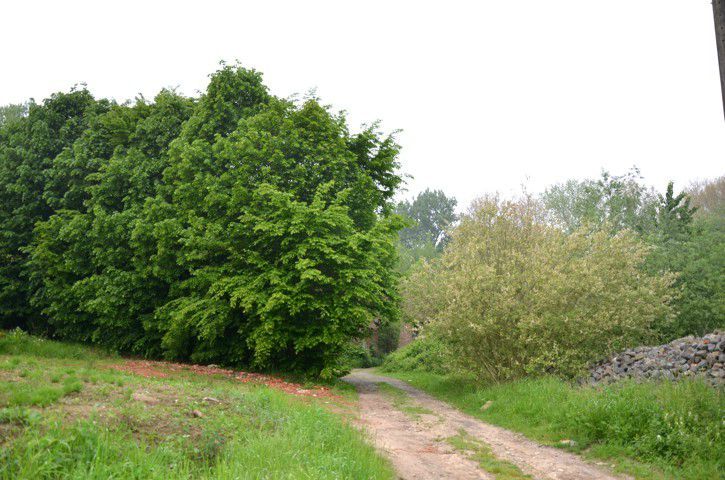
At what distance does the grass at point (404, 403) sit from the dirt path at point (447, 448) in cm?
3

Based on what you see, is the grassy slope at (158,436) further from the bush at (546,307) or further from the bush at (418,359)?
the bush at (418,359)

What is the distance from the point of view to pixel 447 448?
8836 millimetres

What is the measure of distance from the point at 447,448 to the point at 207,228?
11.6 m

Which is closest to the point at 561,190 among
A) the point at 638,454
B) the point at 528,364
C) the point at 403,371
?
the point at 403,371

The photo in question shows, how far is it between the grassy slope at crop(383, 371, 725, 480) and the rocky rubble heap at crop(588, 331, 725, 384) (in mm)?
1556

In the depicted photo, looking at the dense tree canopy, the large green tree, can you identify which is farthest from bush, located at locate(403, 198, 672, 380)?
the large green tree

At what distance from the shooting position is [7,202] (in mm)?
23406

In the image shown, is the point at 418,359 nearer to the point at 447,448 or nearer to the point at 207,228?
the point at 207,228

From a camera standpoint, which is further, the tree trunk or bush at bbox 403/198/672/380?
bush at bbox 403/198/672/380

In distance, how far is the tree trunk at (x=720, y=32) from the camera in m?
6.04

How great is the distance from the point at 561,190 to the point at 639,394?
39046 millimetres

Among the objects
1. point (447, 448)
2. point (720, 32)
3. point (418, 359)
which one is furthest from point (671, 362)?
point (418, 359)

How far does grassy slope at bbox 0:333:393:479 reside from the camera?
4.43 metres

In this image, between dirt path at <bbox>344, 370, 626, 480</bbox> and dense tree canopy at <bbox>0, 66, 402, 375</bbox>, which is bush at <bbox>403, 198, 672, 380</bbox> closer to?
dirt path at <bbox>344, 370, 626, 480</bbox>
